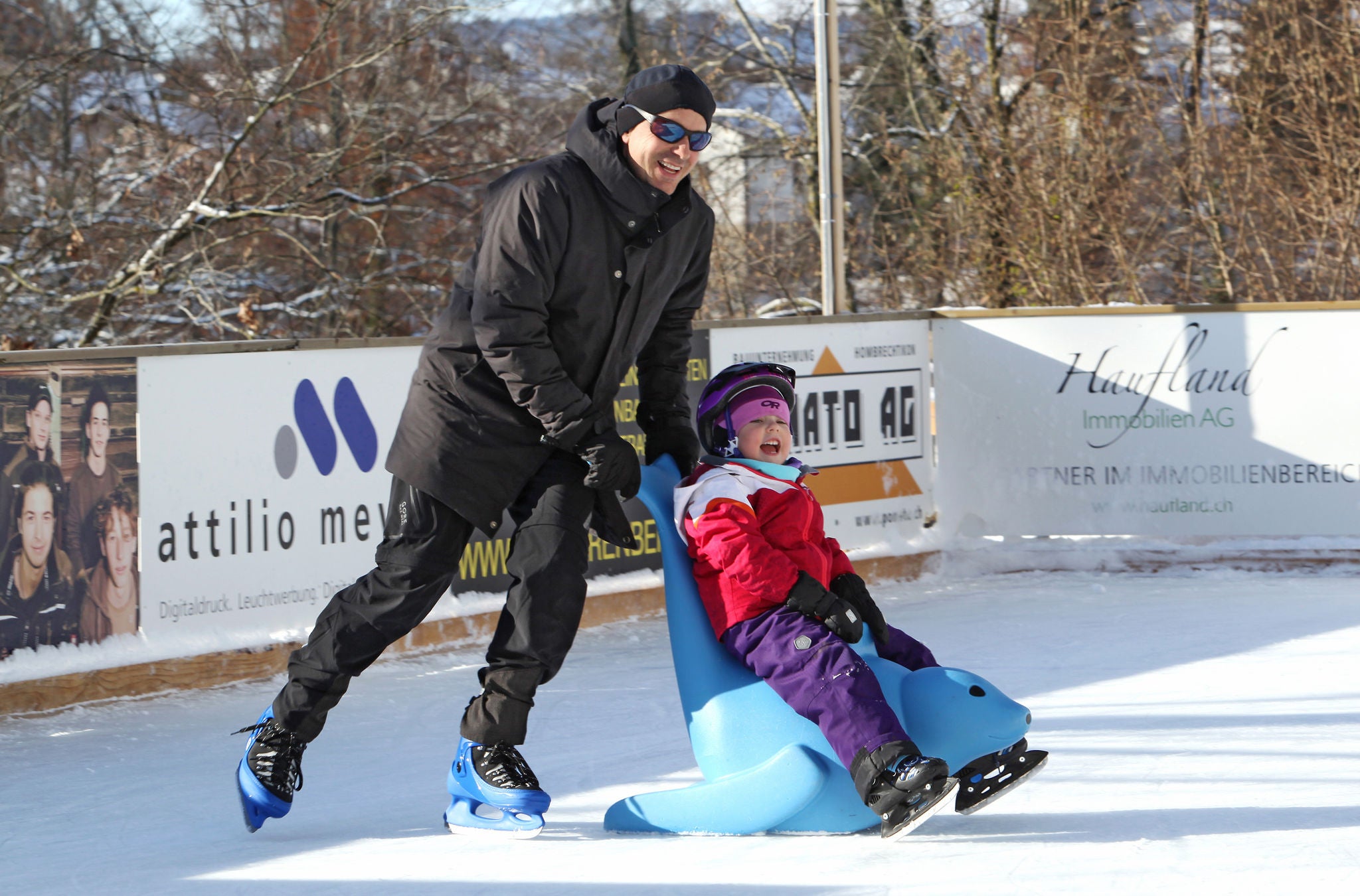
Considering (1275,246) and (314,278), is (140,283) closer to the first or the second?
(314,278)

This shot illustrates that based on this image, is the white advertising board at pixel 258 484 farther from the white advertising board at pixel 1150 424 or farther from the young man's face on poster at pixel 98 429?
the white advertising board at pixel 1150 424

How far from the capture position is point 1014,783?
254cm

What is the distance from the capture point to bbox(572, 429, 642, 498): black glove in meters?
2.62

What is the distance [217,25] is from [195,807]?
8.09 m

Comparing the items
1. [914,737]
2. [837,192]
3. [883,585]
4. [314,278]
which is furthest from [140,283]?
[914,737]

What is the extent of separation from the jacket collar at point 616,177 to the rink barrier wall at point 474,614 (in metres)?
2.07

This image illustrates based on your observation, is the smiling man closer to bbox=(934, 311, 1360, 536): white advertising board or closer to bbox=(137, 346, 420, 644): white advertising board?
bbox=(137, 346, 420, 644): white advertising board

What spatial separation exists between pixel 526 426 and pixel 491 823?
76cm

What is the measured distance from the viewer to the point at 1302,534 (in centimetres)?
614

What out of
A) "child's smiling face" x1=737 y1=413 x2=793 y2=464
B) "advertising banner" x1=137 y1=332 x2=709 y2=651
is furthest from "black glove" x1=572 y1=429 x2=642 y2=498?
"advertising banner" x1=137 y1=332 x2=709 y2=651

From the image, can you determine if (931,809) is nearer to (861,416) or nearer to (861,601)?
(861,601)

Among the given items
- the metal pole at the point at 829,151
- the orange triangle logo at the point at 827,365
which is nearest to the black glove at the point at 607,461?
the orange triangle logo at the point at 827,365

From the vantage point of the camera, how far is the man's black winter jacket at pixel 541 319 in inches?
101

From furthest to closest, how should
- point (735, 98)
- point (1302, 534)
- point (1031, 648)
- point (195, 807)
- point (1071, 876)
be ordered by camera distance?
point (735, 98)
point (1302, 534)
point (1031, 648)
point (195, 807)
point (1071, 876)
